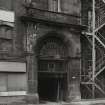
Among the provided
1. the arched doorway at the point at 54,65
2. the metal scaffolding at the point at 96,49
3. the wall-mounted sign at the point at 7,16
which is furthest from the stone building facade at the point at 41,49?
the metal scaffolding at the point at 96,49

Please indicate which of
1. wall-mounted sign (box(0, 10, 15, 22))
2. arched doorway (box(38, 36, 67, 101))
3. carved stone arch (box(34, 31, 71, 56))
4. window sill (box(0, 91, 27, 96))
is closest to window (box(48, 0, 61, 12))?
carved stone arch (box(34, 31, 71, 56))

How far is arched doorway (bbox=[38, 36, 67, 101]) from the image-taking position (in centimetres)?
2031

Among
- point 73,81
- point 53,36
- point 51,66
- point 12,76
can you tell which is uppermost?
point 53,36

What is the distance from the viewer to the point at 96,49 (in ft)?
81.2

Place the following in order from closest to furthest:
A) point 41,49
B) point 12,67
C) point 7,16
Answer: point 12,67
point 7,16
point 41,49

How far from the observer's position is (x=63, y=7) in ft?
69.7

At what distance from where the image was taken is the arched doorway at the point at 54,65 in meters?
20.3

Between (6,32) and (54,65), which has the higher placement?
(6,32)

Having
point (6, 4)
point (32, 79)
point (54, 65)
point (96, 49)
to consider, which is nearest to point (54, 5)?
point (6, 4)

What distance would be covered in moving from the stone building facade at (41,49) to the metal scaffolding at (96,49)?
6.04ft

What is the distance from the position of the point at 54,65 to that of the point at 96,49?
19.1 feet

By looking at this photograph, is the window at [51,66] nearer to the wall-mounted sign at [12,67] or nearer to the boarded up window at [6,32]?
the wall-mounted sign at [12,67]

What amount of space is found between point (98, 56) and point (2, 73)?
1086 centimetres

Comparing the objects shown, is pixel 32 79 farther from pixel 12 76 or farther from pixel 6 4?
pixel 6 4
